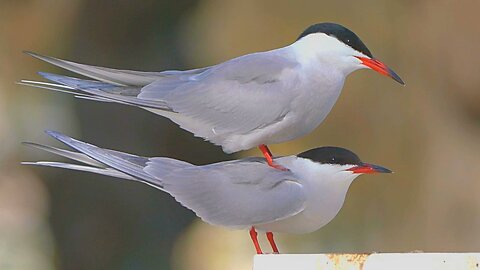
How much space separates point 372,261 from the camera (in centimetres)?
105

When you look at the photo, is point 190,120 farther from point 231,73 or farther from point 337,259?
point 337,259

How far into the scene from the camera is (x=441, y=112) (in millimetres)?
2506

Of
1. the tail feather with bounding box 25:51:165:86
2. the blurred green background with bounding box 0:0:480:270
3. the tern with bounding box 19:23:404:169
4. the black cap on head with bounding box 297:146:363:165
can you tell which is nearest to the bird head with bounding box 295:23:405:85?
the tern with bounding box 19:23:404:169

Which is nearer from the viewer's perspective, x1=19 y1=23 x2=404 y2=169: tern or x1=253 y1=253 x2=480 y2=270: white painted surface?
x1=253 y1=253 x2=480 y2=270: white painted surface

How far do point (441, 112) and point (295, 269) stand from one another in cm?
152

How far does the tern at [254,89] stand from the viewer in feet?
3.89

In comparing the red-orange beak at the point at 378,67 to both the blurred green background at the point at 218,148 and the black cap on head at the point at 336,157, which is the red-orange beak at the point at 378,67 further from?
the blurred green background at the point at 218,148

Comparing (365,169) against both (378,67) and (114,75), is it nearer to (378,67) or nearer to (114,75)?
(378,67)

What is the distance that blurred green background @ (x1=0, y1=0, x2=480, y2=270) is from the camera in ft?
7.52

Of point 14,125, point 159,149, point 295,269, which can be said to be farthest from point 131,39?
point 295,269

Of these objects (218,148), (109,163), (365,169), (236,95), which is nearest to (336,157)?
(365,169)

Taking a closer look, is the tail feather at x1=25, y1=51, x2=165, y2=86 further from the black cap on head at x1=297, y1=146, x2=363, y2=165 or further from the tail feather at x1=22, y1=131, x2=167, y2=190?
the black cap on head at x1=297, y1=146, x2=363, y2=165

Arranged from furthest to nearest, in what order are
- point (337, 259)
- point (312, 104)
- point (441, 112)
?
point (441, 112), point (312, 104), point (337, 259)

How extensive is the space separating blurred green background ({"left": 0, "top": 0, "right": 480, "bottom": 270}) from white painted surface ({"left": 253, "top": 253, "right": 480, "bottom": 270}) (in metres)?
1.23
